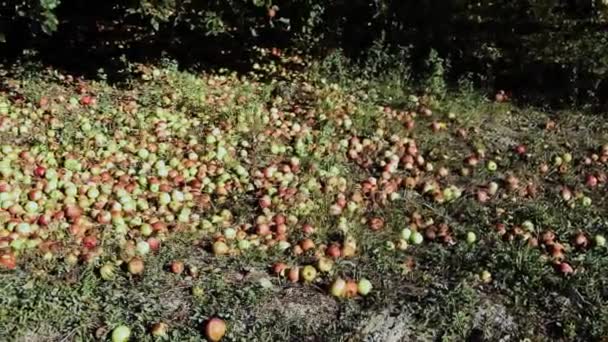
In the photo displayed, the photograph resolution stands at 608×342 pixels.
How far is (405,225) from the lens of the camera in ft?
15.1

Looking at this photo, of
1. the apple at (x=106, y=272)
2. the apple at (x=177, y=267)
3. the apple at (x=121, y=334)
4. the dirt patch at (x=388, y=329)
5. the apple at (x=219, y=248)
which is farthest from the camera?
the apple at (x=219, y=248)

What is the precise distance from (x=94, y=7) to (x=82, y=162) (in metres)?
2.67

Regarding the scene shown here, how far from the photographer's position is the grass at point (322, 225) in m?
3.63

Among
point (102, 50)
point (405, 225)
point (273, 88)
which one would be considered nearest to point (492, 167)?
point (405, 225)

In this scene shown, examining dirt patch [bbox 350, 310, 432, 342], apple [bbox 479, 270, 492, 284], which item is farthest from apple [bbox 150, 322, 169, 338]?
apple [bbox 479, 270, 492, 284]

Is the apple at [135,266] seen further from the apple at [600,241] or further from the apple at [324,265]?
the apple at [600,241]

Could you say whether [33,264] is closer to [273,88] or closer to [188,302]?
[188,302]

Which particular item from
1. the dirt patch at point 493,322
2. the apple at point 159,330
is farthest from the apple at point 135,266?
the dirt patch at point 493,322

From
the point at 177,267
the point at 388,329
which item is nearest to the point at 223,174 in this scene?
the point at 177,267

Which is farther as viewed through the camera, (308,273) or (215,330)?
(308,273)

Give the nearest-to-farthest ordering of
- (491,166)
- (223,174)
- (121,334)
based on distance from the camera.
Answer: (121,334) < (223,174) < (491,166)

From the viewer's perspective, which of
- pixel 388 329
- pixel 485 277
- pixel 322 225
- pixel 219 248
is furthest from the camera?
pixel 322 225

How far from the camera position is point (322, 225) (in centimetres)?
451

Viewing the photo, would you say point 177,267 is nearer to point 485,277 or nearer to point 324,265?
point 324,265
